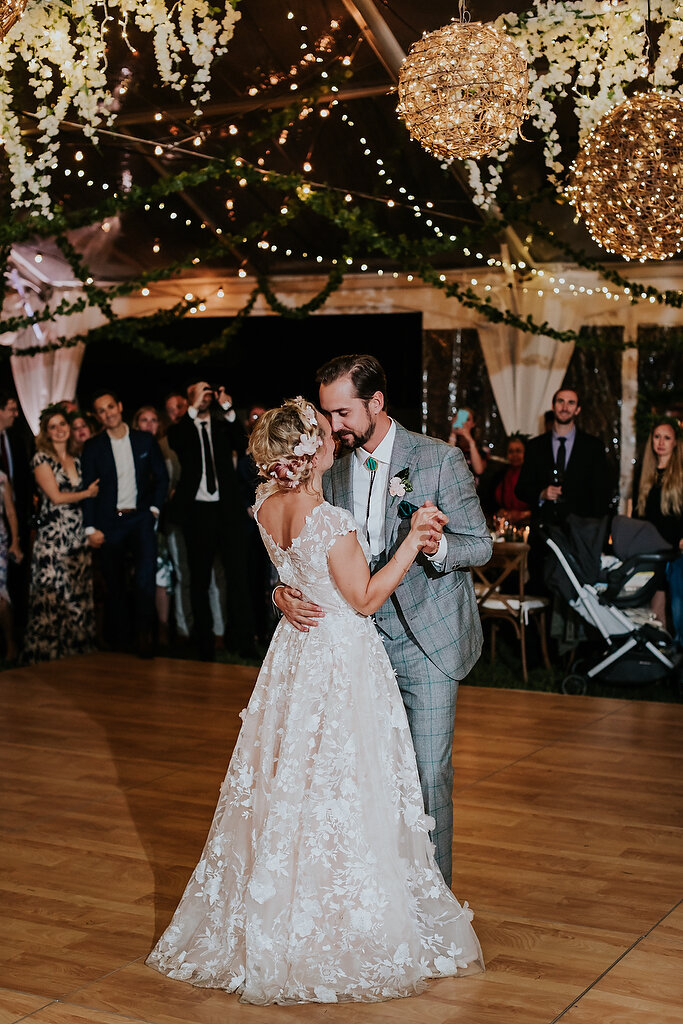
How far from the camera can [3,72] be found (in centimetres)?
677

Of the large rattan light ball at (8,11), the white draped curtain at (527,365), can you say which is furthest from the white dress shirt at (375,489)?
the white draped curtain at (527,365)

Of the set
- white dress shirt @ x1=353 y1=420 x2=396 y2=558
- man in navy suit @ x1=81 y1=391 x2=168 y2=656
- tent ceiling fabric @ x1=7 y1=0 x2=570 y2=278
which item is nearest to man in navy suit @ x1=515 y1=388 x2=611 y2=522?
tent ceiling fabric @ x1=7 y1=0 x2=570 y2=278

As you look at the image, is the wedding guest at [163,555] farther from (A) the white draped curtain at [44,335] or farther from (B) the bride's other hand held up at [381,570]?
(B) the bride's other hand held up at [381,570]

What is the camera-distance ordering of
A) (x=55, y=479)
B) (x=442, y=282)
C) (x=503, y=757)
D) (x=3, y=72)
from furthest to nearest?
(x=442, y=282) → (x=55, y=479) → (x=3, y=72) → (x=503, y=757)

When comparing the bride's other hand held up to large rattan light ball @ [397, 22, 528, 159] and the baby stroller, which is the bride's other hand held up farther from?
the baby stroller

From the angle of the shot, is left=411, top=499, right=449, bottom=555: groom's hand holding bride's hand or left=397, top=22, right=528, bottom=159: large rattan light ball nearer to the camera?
left=411, top=499, right=449, bottom=555: groom's hand holding bride's hand

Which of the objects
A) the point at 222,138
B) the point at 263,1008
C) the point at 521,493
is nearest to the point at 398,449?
the point at 263,1008

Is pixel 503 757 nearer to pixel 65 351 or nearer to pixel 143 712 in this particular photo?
pixel 143 712

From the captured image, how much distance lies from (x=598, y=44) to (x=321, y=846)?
5.11 m

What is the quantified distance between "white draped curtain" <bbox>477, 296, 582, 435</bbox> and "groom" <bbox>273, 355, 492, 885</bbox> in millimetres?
6778

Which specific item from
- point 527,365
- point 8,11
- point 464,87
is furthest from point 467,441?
point 8,11

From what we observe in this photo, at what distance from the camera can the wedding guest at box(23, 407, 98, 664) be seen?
24.2ft

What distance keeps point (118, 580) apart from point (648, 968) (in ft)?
16.7

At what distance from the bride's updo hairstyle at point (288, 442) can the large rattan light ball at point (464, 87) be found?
2.24 metres
